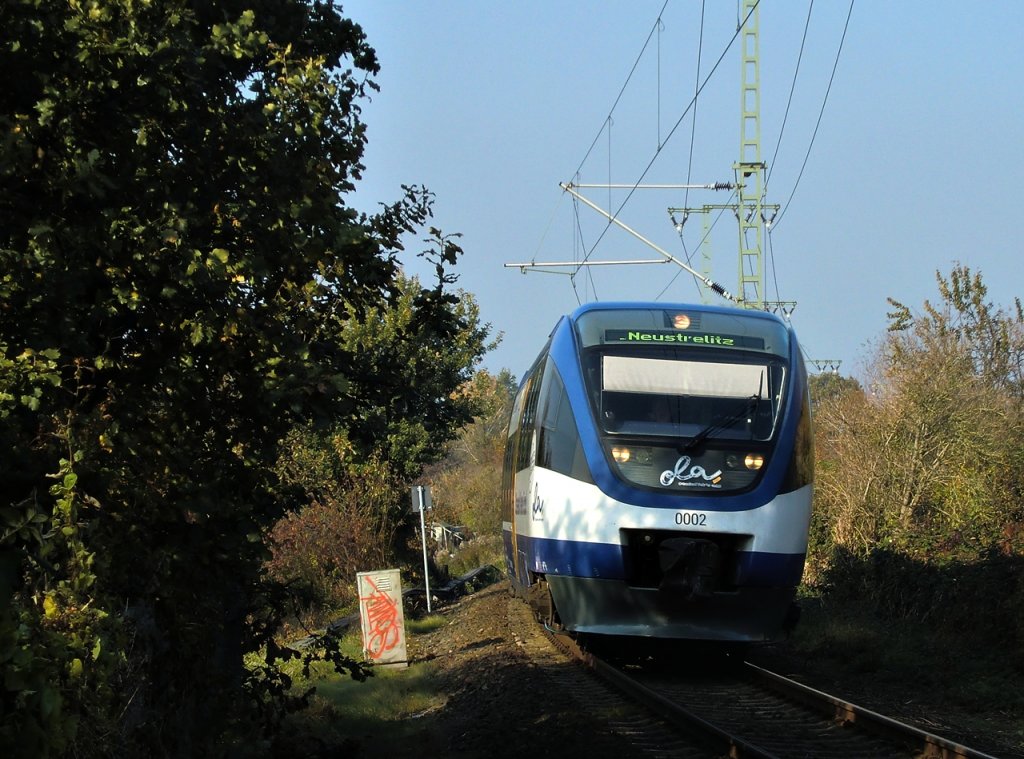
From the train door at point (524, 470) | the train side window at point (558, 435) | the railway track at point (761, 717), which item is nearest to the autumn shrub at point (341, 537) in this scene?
the train door at point (524, 470)

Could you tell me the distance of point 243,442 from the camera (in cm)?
674

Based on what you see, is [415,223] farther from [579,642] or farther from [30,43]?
[579,642]

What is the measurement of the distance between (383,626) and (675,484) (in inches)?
242

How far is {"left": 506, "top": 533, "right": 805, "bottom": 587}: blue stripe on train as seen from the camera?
35.2 ft

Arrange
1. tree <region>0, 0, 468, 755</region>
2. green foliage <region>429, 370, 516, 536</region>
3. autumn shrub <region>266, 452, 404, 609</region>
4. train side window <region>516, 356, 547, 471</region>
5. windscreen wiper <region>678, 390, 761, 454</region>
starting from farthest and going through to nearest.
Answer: green foliage <region>429, 370, 516, 536</region>, autumn shrub <region>266, 452, 404, 609</region>, train side window <region>516, 356, 547, 471</region>, windscreen wiper <region>678, 390, 761, 454</region>, tree <region>0, 0, 468, 755</region>

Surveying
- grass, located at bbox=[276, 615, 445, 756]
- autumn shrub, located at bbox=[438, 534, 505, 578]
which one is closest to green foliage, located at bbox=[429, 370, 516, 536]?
autumn shrub, located at bbox=[438, 534, 505, 578]

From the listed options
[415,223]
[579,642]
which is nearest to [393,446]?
[579,642]

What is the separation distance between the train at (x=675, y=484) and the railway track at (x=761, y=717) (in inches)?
23.9

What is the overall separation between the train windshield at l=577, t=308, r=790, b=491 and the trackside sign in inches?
218

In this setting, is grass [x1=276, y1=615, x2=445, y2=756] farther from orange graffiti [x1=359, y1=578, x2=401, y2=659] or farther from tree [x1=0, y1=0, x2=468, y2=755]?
tree [x1=0, y1=0, x2=468, y2=755]

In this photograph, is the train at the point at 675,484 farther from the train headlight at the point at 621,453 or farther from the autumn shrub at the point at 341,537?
the autumn shrub at the point at 341,537

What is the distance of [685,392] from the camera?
11289 millimetres

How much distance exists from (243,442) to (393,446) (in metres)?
24.8

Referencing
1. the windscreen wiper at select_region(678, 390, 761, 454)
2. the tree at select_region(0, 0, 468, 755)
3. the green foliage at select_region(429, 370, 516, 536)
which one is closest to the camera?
the tree at select_region(0, 0, 468, 755)
